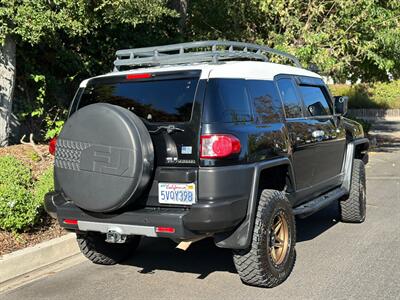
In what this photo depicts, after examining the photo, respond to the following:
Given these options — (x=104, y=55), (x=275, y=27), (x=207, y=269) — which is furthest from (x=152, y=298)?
(x=275, y=27)

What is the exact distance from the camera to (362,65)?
51.6 ft

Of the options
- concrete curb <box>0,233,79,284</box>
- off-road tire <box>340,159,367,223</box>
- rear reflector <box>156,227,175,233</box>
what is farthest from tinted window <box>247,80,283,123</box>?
concrete curb <box>0,233,79,284</box>

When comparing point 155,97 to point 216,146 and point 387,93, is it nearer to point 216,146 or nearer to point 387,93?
point 216,146

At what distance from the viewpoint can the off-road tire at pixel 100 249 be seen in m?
5.32

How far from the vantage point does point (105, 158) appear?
4199 millimetres

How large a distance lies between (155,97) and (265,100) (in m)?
1.07

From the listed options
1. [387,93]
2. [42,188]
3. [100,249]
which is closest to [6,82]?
[42,188]

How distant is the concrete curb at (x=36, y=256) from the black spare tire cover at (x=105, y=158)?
117 cm

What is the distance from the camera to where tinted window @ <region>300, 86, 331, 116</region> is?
595 centimetres

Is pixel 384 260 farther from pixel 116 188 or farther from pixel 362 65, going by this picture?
pixel 362 65

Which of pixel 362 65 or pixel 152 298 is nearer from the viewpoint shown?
pixel 152 298

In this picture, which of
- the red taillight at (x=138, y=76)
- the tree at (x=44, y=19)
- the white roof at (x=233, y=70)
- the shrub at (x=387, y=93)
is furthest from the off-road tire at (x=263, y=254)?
the shrub at (x=387, y=93)

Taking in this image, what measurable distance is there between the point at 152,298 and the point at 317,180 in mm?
2468

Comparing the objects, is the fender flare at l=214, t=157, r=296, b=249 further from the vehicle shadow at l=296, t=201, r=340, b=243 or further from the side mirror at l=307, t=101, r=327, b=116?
the vehicle shadow at l=296, t=201, r=340, b=243
